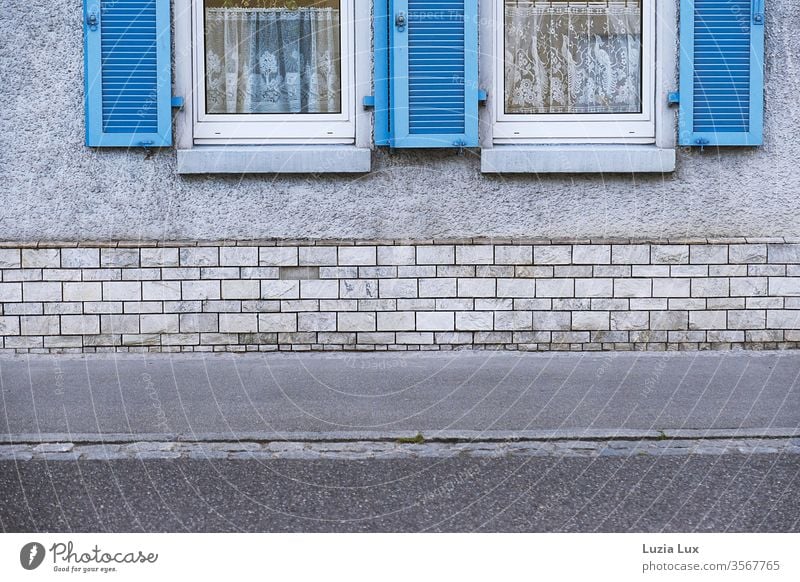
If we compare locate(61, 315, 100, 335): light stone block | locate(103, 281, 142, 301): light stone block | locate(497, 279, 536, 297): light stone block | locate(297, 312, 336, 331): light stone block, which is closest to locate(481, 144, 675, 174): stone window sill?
locate(497, 279, 536, 297): light stone block

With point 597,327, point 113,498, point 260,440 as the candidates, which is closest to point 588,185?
point 597,327

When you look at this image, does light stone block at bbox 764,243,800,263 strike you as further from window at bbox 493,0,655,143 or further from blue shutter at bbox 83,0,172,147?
blue shutter at bbox 83,0,172,147

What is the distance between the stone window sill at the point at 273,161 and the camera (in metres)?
7.56

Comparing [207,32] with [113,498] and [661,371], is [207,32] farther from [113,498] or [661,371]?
[113,498]

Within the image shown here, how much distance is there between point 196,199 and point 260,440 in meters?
2.82

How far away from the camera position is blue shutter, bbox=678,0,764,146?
24.8 feet

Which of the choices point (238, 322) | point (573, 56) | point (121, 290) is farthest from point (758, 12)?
point (121, 290)

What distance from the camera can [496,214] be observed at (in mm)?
7691

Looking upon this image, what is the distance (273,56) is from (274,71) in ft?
0.34

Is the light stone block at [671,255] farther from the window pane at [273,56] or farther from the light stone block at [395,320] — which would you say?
the window pane at [273,56]

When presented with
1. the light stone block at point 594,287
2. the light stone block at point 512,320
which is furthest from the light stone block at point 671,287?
the light stone block at point 512,320

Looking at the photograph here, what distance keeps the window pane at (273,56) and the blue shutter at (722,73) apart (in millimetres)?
2383

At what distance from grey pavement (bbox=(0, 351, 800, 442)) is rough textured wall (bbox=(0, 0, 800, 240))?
879mm

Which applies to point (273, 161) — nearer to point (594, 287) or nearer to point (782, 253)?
point (594, 287)
